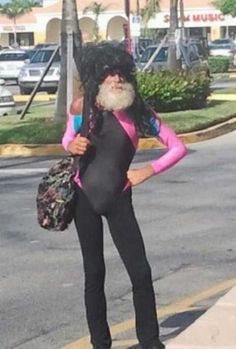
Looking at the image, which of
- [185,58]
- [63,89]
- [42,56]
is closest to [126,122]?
[63,89]

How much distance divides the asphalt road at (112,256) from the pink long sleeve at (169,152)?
4.96 ft

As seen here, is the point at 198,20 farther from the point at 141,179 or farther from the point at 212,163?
the point at 141,179

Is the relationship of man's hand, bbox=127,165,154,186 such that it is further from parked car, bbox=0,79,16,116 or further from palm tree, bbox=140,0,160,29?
palm tree, bbox=140,0,160,29

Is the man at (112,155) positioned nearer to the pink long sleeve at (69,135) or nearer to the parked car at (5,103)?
the pink long sleeve at (69,135)

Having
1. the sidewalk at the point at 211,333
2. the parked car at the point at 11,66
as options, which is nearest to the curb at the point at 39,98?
the parked car at the point at 11,66

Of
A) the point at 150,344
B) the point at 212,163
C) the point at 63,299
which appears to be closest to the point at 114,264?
the point at 63,299

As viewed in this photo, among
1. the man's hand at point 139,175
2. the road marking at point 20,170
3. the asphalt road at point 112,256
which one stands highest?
the man's hand at point 139,175

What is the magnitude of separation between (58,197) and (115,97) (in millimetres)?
601

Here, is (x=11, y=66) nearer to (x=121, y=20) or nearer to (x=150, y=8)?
(x=150, y=8)

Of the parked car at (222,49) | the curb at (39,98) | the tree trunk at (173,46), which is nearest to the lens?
the tree trunk at (173,46)

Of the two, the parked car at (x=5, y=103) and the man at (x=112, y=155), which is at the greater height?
the man at (x=112, y=155)

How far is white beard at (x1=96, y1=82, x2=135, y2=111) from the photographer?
5.64 metres

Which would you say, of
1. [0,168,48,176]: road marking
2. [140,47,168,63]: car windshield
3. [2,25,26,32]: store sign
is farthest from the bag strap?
[2,25,26,32]: store sign

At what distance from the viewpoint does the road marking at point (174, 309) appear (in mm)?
6653
